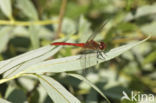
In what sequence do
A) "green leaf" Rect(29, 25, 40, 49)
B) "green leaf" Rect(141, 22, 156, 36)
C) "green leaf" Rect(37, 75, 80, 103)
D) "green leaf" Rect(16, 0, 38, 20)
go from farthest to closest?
"green leaf" Rect(141, 22, 156, 36), "green leaf" Rect(16, 0, 38, 20), "green leaf" Rect(29, 25, 40, 49), "green leaf" Rect(37, 75, 80, 103)

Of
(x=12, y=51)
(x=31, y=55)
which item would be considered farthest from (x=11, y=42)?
(x=31, y=55)

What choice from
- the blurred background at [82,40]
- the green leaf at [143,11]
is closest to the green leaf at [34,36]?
the blurred background at [82,40]

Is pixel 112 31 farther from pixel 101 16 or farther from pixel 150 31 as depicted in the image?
pixel 101 16

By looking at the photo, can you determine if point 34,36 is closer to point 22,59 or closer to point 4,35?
point 4,35

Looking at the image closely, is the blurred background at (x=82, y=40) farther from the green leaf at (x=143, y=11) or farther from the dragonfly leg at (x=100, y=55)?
the dragonfly leg at (x=100, y=55)

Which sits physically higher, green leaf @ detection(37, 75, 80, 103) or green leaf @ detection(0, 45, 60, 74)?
green leaf @ detection(0, 45, 60, 74)

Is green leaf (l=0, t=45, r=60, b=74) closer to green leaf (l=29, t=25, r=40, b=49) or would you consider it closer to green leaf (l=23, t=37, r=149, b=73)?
green leaf (l=23, t=37, r=149, b=73)

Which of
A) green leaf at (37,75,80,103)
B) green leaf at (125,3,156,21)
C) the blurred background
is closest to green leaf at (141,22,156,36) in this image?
the blurred background

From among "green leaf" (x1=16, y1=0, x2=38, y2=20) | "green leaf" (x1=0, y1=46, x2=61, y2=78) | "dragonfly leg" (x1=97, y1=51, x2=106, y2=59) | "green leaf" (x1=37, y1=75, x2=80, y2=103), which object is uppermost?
"green leaf" (x1=16, y1=0, x2=38, y2=20)

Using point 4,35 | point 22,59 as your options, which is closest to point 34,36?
point 4,35
